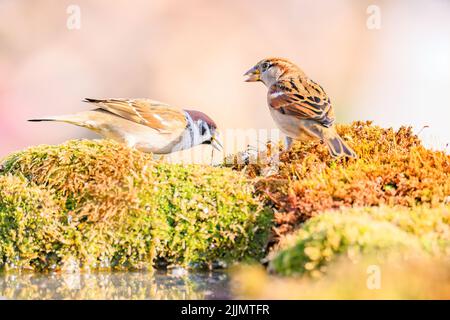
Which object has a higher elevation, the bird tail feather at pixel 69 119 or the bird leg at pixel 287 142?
the bird tail feather at pixel 69 119

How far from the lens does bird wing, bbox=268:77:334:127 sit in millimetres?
6895

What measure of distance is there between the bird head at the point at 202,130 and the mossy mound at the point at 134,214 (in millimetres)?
1499

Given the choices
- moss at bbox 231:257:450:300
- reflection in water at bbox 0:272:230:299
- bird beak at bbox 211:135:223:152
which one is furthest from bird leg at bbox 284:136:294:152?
moss at bbox 231:257:450:300

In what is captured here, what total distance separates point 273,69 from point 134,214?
2941 millimetres

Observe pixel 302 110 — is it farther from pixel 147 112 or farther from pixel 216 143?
pixel 147 112

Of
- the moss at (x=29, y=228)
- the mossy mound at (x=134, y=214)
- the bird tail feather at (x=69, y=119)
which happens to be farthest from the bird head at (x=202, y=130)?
the moss at (x=29, y=228)

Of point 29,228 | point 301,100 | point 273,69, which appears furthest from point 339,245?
point 273,69

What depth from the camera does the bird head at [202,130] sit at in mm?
7359

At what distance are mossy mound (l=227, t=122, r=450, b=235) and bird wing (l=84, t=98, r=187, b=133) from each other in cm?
77

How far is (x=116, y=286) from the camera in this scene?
16.0 feet

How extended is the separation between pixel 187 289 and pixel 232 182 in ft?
4.77

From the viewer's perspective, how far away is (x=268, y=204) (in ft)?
19.4

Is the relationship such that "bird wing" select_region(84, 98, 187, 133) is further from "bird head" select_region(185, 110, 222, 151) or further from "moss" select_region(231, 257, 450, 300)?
"moss" select_region(231, 257, 450, 300)

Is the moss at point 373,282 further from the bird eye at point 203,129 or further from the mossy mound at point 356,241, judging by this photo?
the bird eye at point 203,129
